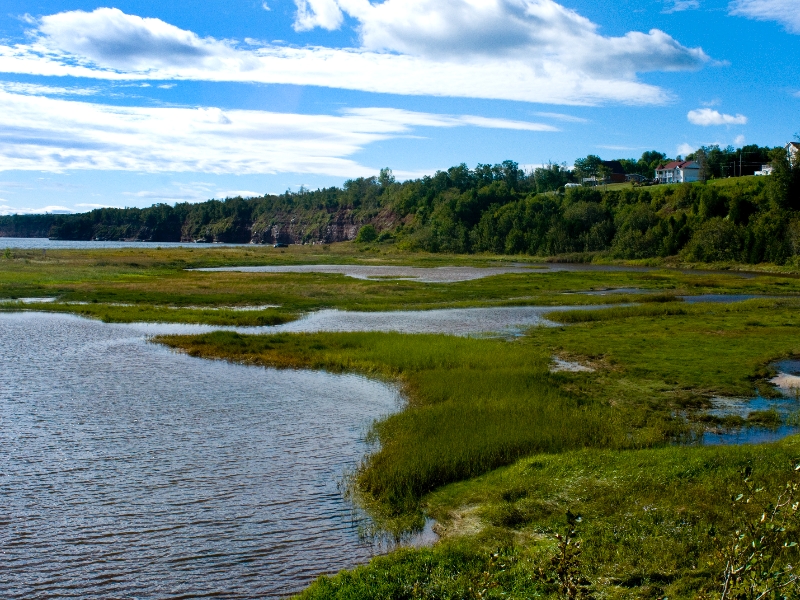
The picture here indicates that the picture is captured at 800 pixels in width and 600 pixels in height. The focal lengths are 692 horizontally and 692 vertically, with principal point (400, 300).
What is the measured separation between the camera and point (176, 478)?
1583 cm

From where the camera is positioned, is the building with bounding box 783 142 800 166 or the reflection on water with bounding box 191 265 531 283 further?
the building with bounding box 783 142 800 166

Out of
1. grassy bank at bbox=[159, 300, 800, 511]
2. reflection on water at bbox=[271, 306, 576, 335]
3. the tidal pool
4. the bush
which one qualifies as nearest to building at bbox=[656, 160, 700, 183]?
the bush

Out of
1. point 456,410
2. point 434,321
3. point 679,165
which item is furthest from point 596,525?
point 679,165

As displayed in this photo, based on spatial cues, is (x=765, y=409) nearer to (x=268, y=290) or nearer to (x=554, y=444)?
(x=554, y=444)

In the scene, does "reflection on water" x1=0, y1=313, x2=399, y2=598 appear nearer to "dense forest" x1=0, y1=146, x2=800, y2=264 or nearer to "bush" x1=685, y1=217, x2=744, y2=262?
"dense forest" x1=0, y1=146, x2=800, y2=264

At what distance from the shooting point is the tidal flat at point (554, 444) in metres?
10.6

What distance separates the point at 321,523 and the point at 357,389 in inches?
464

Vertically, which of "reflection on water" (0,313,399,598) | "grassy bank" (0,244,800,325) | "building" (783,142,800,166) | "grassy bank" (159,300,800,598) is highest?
"building" (783,142,800,166)

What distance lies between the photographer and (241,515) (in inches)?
547

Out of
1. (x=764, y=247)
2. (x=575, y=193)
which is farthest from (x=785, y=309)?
(x=575, y=193)

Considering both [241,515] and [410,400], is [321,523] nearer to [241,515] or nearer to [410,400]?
[241,515]

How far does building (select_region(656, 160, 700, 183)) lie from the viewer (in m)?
163

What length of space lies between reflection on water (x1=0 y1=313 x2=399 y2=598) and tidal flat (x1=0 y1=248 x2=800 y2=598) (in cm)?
122

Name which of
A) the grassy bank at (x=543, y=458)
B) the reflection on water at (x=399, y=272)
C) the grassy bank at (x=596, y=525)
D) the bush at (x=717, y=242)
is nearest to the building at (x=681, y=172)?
the bush at (x=717, y=242)
